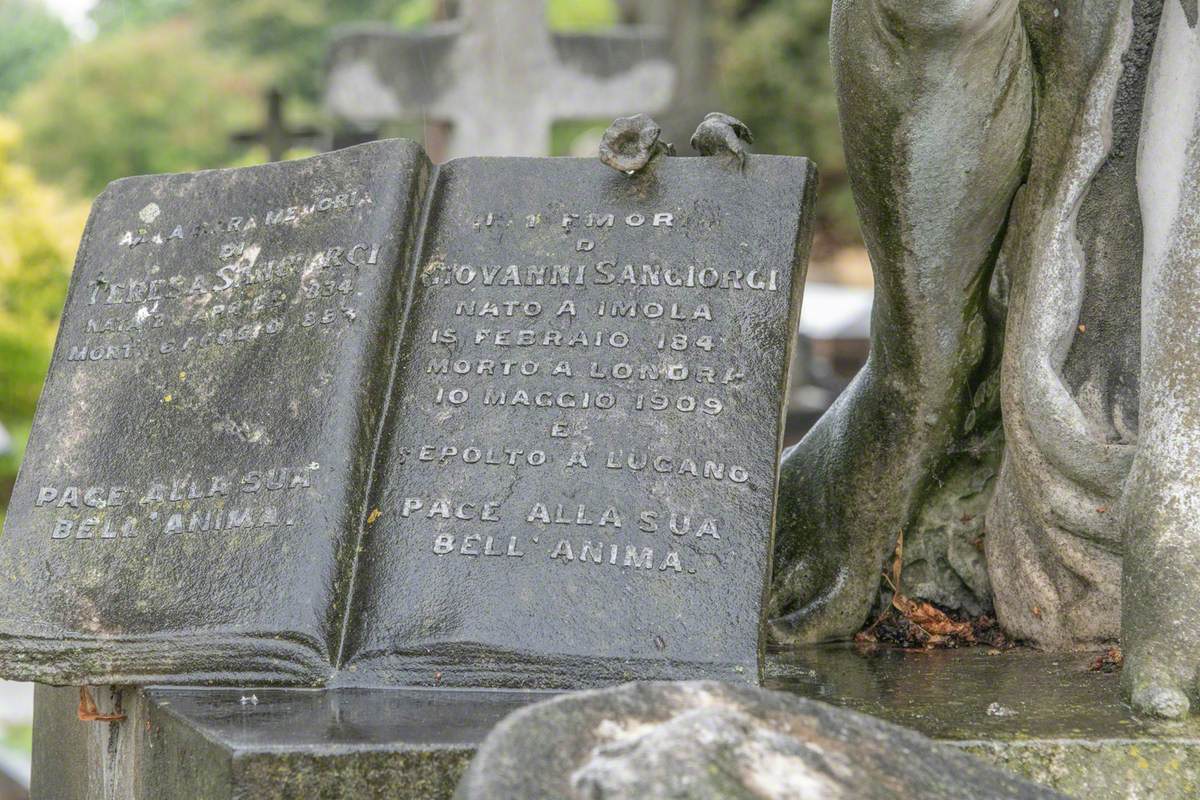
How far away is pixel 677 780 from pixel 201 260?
2318 millimetres

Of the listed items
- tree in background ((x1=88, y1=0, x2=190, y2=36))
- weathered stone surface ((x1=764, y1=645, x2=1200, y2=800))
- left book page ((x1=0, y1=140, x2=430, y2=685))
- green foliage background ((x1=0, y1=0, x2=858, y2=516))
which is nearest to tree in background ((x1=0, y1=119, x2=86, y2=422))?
green foliage background ((x1=0, y1=0, x2=858, y2=516))

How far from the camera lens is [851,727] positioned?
6.56 feet

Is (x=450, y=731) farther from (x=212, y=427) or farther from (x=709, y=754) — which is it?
(x=212, y=427)

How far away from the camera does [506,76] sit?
1172cm

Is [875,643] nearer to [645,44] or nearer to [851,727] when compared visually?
[851,727]

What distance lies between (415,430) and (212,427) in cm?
44

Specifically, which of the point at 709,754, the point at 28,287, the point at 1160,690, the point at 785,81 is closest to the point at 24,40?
the point at 28,287

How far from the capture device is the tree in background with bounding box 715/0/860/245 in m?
18.6

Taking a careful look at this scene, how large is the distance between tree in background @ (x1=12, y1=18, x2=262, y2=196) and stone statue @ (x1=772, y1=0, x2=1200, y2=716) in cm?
2757

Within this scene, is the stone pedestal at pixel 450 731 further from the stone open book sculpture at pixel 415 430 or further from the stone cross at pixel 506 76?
the stone cross at pixel 506 76

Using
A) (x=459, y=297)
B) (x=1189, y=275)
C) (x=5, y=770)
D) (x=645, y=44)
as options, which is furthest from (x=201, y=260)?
(x=645, y=44)

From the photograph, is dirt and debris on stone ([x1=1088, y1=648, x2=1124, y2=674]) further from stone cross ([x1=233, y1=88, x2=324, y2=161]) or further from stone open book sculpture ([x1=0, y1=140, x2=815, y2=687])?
stone cross ([x1=233, y1=88, x2=324, y2=161])

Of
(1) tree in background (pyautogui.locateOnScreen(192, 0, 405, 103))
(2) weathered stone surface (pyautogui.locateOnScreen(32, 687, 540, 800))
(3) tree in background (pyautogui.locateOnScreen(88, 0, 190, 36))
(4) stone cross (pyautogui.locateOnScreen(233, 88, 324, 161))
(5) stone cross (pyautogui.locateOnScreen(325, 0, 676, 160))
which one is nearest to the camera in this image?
(2) weathered stone surface (pyautogui.locateOnScreen(32, 687, 540, 800))

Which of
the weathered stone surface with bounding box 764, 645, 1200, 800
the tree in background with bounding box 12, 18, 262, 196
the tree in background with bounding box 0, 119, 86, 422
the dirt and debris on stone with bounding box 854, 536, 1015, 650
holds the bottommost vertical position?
the weathered stone surface with bounding box 764, 645, 1200, 800
